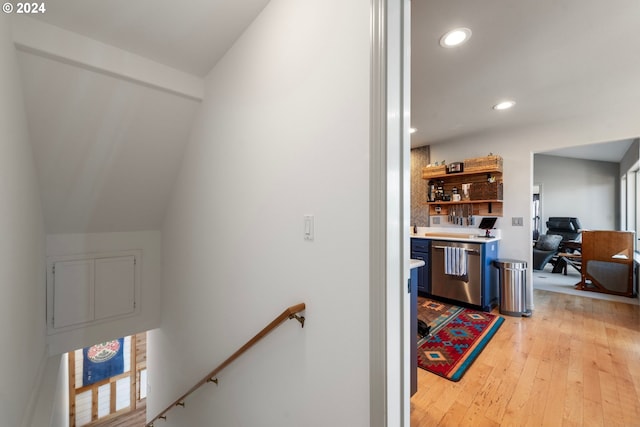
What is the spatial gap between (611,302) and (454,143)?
3.18 meters

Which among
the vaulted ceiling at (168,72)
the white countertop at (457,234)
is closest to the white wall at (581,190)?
the white countertop at (457,234)

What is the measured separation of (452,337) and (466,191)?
2331mm

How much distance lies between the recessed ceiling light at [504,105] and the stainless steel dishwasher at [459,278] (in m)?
1.71

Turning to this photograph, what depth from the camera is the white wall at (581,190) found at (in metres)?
6.06

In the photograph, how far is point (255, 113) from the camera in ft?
5.32

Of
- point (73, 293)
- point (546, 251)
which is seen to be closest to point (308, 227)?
point (73, 293)

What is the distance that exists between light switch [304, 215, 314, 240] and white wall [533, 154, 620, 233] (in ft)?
25.3

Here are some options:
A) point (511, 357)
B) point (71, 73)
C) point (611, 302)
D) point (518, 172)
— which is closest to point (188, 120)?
point (71, 73)

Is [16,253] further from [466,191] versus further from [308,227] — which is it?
[466,191]

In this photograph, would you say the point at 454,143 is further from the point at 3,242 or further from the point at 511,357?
the point at 3,242

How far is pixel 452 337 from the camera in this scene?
278cm

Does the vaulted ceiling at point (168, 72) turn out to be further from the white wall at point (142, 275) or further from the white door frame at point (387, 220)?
the white door frame at point (387, 220)

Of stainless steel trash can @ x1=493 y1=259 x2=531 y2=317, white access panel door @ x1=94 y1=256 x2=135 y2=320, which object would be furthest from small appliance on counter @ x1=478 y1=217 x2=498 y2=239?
white access panel door @ x1=94 y1=256 x2=135 y2=320

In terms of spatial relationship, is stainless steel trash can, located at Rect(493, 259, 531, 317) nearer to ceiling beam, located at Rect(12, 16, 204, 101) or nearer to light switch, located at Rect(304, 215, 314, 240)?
light switch, located at Rect(304, 215, 314, 240)
